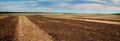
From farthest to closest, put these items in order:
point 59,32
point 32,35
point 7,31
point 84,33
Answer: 1. point 7,31
2. point 59,32
3. point 84,33
4. point 32,35

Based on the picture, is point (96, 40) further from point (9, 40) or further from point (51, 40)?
point (9, 40)

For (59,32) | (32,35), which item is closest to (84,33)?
(59,32)

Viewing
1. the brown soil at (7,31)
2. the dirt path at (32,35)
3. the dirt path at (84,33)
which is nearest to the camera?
the dirt path at (32,35)

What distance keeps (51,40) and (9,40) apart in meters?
2.74

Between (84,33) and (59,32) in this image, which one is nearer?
(84,33)

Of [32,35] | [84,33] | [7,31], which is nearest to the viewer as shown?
[32,35]

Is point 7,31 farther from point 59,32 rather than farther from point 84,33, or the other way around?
point 84,33

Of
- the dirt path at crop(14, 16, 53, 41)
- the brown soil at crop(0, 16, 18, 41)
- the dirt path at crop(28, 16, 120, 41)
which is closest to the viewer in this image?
the dirt path at crop(14, 16, 53, 41)

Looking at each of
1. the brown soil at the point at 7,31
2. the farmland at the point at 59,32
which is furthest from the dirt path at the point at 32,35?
the brown soil at the point at 7,31

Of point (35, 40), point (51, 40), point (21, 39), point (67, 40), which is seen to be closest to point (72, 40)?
point (67, 40)

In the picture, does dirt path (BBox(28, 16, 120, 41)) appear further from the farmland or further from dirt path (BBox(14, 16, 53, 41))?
dirt path (BBox(14, 16, 53, 41))

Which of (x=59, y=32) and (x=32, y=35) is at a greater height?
(x=32, y=35)

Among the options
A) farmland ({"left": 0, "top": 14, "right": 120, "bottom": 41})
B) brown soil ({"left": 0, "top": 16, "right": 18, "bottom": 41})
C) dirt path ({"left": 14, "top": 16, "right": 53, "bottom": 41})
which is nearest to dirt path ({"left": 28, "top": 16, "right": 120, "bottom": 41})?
farmland ({"left": 0, "top": 14, "right": 120, "bottom": 41})

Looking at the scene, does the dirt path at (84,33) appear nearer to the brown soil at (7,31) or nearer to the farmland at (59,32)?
the farmland at (59,32)
